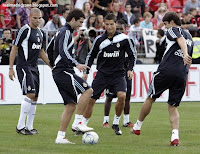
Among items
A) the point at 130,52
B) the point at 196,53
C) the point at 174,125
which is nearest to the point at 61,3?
the point at 196,53

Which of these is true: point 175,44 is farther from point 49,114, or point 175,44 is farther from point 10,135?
point 49,114

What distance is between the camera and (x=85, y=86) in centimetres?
970

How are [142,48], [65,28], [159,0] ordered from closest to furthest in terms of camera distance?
[65,28] < [142,48] < [159,0]

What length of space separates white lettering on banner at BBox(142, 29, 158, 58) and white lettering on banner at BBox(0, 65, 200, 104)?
1.75m

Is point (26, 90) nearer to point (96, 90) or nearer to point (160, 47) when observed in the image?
point (96, 90)

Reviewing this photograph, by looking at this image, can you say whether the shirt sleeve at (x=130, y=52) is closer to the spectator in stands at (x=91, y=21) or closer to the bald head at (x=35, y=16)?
the bald head at (x=35, y=16)

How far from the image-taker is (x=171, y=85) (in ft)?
31.8

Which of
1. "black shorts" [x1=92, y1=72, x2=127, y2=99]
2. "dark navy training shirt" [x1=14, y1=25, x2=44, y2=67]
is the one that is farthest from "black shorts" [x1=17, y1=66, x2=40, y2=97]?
"black shorts" [x1=92, y1=72, x2=127, y2=99]

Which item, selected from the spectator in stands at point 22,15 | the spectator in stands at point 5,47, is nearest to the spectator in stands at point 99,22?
the spectator in stands at point 22,15

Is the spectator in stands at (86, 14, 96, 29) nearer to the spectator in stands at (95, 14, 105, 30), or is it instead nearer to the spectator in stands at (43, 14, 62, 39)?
the spectator in stands at (95, 14, 105, 30)

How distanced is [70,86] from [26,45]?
6.31 feet

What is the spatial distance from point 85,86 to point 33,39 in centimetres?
202

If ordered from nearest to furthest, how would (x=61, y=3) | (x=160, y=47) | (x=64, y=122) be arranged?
1. (x=64, y=122)
2. (x=160, y=47)
3. (x=61, y=3)

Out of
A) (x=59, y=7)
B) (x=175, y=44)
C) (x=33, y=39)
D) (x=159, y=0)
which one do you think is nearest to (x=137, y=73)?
(x=59, y=7)
